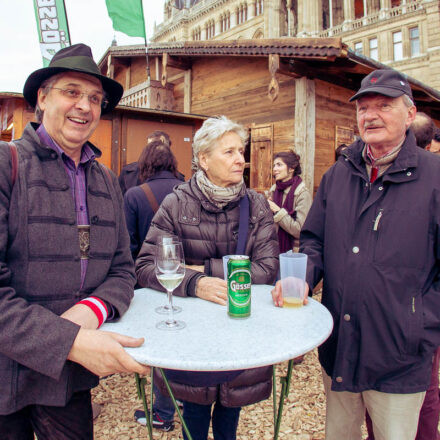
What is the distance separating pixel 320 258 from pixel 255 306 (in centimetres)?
59

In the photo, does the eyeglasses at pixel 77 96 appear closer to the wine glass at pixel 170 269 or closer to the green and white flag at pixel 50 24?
the wine glass at pixel 170 269

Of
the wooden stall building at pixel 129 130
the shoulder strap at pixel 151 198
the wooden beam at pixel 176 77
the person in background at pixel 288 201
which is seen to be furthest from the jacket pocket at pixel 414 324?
the wooden beam at pixel 176 77

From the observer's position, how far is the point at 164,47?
934cm

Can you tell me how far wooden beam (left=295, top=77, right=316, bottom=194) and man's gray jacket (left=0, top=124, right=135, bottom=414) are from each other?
592 centimetres

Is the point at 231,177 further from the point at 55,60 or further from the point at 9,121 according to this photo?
the point at 9,121

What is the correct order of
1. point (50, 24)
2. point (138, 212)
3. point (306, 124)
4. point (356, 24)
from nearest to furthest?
point (138, 212) → point (306, 124) → point (50, 24) → point (356, 24)

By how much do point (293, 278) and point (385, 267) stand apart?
47 cm

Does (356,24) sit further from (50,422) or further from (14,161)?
(50,422)

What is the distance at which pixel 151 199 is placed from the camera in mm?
3244

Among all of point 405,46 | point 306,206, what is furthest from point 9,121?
point 405,46

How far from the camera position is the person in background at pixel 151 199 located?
283cm

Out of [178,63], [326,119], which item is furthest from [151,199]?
[178,63]

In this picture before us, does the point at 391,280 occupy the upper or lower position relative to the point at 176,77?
lower

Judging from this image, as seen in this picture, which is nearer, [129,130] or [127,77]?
[129,130]
